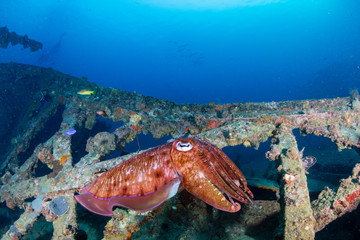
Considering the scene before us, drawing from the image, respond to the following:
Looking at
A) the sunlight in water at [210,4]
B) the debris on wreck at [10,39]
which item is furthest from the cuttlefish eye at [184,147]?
the sunlight in water at [210,4]

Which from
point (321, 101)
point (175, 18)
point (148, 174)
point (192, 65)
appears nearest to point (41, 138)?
point (148, 174)

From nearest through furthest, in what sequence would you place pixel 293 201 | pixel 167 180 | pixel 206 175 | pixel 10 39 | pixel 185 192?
pixel 206 175 < pixel 167 180 < pixel 293 201 < pixel 185 192 < pixel 10 39

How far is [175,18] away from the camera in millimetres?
144000

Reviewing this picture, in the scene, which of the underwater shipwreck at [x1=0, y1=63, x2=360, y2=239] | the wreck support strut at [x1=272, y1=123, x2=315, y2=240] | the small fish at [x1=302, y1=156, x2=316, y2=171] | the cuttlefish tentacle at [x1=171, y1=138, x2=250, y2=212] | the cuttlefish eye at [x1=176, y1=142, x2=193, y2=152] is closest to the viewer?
the cuttlefish tentacle at [x1=171, y1=138, x2=250, y2=212]

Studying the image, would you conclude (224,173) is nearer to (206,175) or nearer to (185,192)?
(206,175)

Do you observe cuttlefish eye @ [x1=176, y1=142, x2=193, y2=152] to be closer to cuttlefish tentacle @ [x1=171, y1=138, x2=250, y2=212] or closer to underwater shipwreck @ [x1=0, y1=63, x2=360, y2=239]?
cuttlefish tentacle @ [x1=171, y1=138, x2=250, y2=212]

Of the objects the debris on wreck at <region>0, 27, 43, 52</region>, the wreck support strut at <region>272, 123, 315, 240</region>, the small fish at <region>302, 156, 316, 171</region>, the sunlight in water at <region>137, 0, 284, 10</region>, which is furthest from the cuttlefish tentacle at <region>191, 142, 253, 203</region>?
the sunlight in water at <region>137, 0, 284, 10</region>

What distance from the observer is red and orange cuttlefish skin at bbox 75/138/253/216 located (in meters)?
1.87

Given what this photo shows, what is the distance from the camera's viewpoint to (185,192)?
3.42 metres

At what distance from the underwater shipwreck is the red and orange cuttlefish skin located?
4.18 feet

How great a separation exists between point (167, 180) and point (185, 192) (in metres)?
1.57

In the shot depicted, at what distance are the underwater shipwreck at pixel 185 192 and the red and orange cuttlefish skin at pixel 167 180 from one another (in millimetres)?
1273

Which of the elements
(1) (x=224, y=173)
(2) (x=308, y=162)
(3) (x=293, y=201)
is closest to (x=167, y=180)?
(1) (x=224, y=173)

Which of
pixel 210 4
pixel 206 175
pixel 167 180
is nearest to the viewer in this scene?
pixel 206 175
